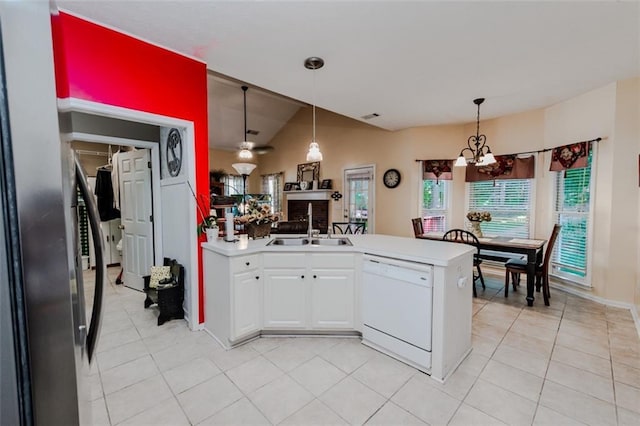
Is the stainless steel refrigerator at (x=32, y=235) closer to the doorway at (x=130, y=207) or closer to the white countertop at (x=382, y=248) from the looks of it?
the white countertop at (x=382, y=248)

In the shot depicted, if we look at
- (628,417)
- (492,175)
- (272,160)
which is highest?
(272,160)

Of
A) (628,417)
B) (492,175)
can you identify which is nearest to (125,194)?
(628,417)

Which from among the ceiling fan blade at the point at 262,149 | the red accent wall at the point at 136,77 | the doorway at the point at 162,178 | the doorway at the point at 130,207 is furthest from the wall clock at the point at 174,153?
the ceiling fan blade at the point at 262,149

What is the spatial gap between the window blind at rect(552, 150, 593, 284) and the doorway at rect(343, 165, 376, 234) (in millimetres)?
2983

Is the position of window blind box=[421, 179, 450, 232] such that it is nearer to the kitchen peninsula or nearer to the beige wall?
the beige wall

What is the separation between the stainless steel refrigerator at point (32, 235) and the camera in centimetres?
45

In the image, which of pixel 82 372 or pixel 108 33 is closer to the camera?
pixel 82 372

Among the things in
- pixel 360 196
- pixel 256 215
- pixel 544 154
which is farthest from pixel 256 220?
pixel 544 154

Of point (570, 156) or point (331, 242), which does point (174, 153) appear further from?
point (570, 156)

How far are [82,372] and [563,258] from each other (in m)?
5.33

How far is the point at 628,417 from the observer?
171 cm

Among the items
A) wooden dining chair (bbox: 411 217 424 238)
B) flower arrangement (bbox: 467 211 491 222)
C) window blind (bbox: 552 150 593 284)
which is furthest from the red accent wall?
window blind (bbox: 552 150 593 284)

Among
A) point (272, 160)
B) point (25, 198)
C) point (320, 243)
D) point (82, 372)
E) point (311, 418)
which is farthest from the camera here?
point (272, 160)

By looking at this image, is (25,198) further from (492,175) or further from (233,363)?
(492,175)
